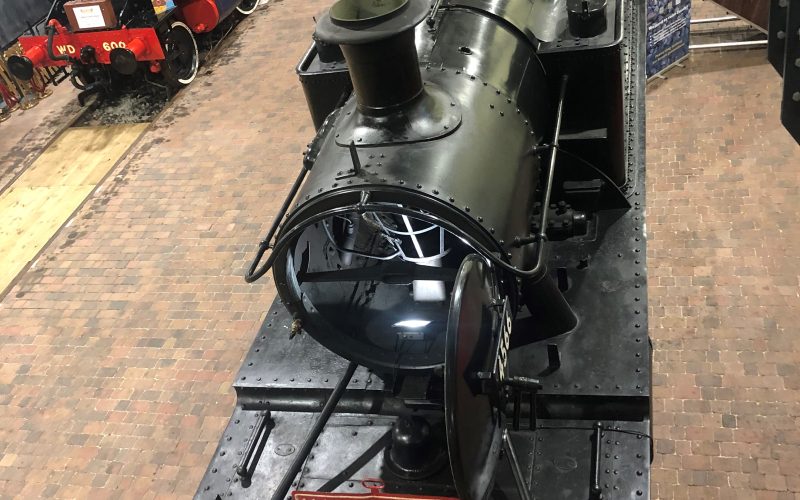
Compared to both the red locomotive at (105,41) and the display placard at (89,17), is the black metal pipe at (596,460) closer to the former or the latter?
the red locomotive at (105,41)

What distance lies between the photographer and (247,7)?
10797 millimetres

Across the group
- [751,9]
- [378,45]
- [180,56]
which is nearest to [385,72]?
[378,45]

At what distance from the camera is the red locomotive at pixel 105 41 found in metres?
8.14

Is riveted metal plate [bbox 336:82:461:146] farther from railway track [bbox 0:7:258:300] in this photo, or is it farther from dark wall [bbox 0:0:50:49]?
dark wall [bbox 0:0:50:49]

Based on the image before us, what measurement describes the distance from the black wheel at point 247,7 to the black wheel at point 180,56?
1.37m

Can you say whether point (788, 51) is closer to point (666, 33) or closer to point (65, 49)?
point (666, 33)

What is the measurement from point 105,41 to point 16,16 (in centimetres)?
179

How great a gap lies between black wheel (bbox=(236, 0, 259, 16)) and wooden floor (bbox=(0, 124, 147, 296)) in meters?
2.98

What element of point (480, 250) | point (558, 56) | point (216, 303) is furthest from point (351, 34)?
point (216, 303)

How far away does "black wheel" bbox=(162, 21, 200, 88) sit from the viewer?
349 inches

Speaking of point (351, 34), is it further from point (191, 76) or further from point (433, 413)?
point (191, 76)

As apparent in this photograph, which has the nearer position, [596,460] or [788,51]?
[788,51]

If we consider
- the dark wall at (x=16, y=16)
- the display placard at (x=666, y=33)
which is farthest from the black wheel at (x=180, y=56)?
the display placard at (x=666, y=33)

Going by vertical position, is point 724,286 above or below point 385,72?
below
